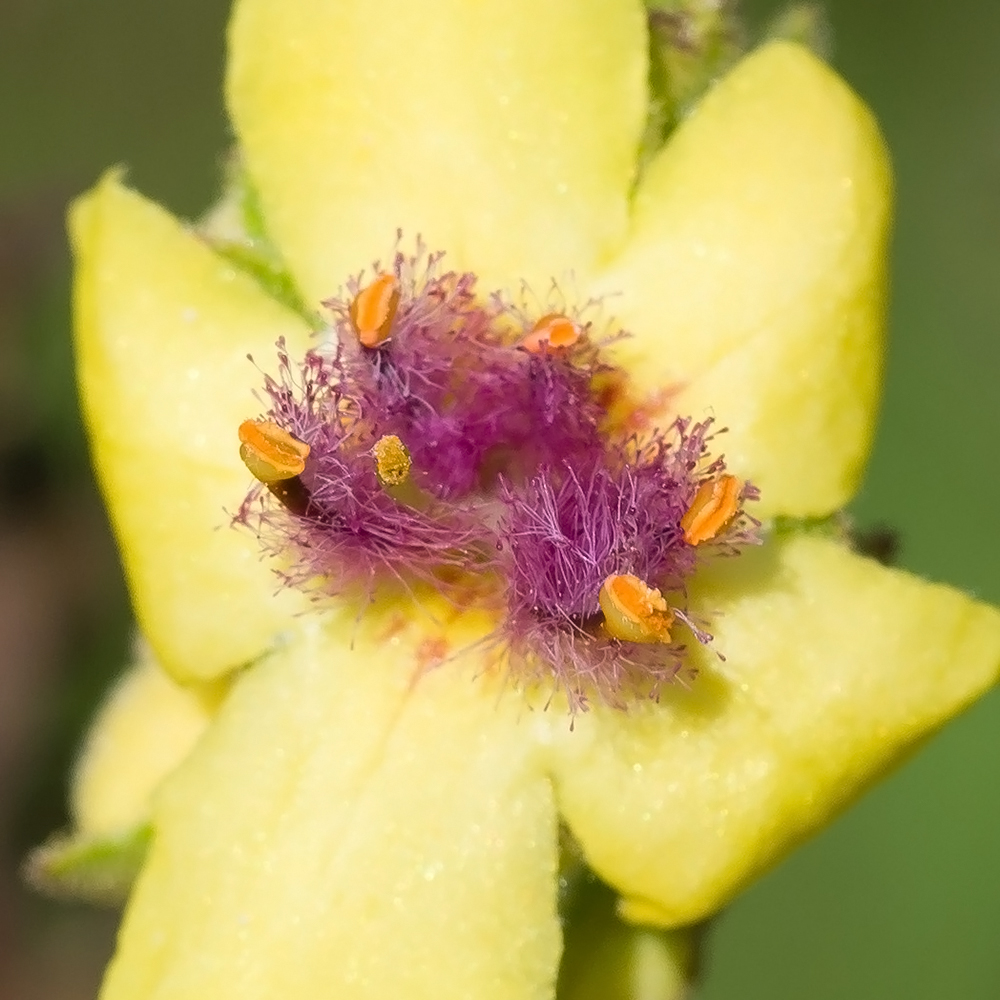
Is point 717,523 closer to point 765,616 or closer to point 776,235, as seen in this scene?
point 765,616

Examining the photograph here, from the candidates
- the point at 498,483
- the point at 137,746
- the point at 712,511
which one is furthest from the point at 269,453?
the point at 137,746

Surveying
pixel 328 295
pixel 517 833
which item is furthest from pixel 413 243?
pixel 517 833

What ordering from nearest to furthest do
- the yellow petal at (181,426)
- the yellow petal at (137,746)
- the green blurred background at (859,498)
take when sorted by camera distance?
the yellow petal at (181,426) < the yellow petal at (137,746) < the green blurred background at (859,498)

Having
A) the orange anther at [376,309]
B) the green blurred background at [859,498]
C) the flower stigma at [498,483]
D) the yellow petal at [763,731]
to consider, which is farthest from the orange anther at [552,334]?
the green blurred background at [859,498]

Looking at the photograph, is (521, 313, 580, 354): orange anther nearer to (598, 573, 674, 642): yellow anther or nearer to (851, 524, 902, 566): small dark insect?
(598, 573, 674, 642): yellow anther

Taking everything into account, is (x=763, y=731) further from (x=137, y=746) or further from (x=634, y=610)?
(x=137, y=746)

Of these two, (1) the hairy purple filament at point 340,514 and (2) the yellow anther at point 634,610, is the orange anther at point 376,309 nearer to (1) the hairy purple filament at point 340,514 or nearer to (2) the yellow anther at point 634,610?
(1) the hairy purple filament at point 340,514
